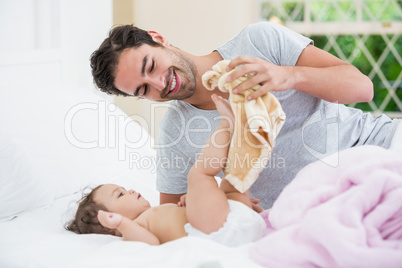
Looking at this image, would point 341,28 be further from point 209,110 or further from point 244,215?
point 244,215

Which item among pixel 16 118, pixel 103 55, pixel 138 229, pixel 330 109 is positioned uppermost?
pixel 103 55

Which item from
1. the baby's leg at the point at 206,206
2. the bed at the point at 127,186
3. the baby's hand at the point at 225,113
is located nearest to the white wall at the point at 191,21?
the bed at the point at 127,186

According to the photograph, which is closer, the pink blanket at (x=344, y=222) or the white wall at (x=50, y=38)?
the pink blanket at (x=344, y=222)

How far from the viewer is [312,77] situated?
145 centimetres

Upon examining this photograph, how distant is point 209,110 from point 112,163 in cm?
51

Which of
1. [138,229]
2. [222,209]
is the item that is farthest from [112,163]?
[222,209]

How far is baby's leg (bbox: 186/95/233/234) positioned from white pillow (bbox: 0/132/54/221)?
0.70 meters

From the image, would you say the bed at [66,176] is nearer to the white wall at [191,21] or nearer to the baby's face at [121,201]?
the baby's face at [121,201]

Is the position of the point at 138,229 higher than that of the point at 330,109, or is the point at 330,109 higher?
the point at 330,109

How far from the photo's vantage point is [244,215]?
1.25 metres

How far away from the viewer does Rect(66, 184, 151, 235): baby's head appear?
150 centimetres

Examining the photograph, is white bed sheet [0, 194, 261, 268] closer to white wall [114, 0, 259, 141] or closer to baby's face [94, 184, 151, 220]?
baby's face [94, 184, 151, 220]

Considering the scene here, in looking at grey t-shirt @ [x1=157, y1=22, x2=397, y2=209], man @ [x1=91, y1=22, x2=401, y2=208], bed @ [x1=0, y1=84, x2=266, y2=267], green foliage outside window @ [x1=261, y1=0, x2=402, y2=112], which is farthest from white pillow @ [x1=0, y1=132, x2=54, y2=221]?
green foliage outside window @ [x1=261, y1=0, x2=402, y2=112]

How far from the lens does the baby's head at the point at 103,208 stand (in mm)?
1502
